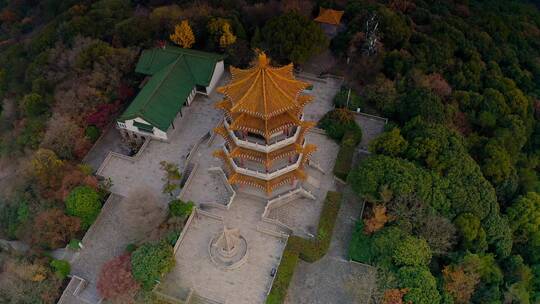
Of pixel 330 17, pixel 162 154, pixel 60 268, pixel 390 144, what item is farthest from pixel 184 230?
pixel 330 17

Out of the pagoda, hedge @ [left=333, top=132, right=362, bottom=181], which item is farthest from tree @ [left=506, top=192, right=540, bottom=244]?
the pagoda

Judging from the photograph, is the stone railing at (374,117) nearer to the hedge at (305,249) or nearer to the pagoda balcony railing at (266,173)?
the hedge at (305,249)

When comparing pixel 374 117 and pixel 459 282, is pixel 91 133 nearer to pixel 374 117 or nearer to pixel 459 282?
pixel 374 117

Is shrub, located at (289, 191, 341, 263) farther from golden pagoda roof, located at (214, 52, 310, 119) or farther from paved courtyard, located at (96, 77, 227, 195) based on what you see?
paved courtyard, located at (96, 77, 227, 195)

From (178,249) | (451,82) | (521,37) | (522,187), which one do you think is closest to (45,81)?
(178,249)

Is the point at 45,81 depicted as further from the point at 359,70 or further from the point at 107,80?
the point at 359,70

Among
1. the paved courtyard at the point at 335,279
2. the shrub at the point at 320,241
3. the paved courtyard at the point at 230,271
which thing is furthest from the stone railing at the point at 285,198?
the paved courtyard at the point at 335,279
